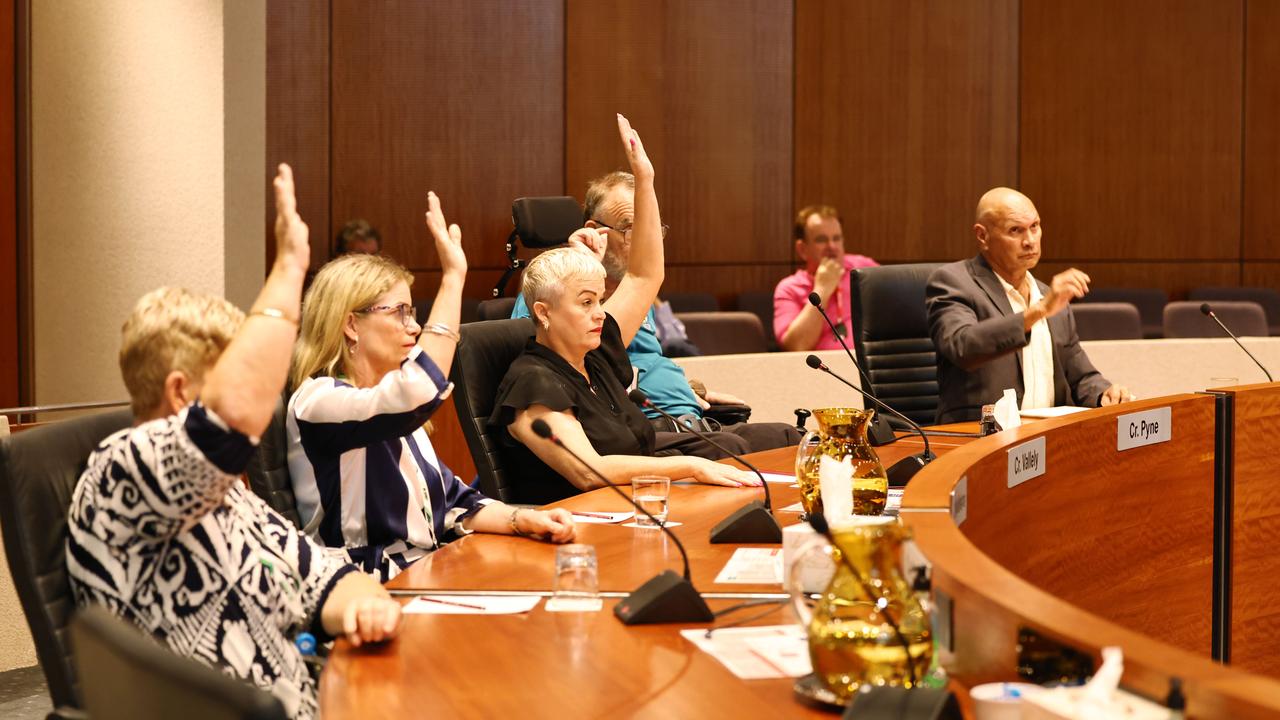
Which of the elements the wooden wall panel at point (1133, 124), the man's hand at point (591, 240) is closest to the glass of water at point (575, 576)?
the man's hand at point (591, 240)

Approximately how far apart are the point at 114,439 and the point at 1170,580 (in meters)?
2.45

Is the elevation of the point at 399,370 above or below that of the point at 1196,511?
above

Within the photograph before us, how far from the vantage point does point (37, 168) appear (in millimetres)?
4414

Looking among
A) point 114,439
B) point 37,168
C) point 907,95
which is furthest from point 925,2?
point 114,439

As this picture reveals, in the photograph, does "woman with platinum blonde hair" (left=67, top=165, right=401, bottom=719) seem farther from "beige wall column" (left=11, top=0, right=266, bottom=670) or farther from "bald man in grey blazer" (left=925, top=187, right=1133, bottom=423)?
"beige wall column" (left=11, top=0, right=266, bottom=670)

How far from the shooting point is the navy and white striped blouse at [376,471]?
217cm

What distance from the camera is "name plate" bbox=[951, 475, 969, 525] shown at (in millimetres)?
1876

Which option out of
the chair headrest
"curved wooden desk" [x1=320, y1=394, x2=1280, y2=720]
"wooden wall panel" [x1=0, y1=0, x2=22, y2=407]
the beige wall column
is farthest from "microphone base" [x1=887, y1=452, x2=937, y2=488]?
"wooden wall panel" [x1=0, y1=0, x2=22, y2=407]

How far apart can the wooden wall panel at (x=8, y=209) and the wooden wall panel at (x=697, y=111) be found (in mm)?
3422

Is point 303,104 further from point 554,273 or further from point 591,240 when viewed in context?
point 554,273

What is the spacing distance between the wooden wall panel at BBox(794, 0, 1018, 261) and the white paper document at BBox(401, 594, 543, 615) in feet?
20.7

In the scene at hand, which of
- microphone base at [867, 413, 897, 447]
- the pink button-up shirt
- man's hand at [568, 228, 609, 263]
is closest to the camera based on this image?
microphone base at [867, 413, 897, 447]

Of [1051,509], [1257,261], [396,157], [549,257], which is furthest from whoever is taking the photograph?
[1257,261]

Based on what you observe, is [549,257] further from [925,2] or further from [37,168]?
[925,2]
